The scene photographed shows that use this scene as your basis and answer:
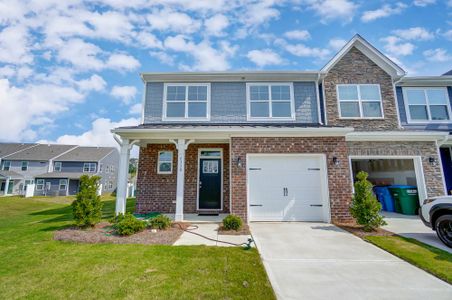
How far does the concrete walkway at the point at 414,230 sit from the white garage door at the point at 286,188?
213 cm

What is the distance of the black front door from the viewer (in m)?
9.47

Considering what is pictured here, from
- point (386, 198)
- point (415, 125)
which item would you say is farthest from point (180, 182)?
point (415, 125)

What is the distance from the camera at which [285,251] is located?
4711mm

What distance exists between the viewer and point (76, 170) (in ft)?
96.9

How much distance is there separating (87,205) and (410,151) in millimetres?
12239

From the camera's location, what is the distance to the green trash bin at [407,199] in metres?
8.81

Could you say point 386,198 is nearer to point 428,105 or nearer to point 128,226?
point 428,105

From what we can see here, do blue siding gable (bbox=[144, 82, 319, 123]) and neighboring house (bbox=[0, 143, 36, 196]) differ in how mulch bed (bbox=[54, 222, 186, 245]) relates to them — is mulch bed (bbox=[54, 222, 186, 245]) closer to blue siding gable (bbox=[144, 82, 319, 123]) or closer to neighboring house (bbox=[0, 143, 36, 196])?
blue siding gable (bbox=[144, 82, 319, 123])

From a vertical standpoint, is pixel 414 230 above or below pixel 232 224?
below

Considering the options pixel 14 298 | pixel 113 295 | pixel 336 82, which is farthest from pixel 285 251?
pixel 336 82

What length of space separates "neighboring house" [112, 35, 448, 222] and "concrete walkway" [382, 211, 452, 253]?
186cm

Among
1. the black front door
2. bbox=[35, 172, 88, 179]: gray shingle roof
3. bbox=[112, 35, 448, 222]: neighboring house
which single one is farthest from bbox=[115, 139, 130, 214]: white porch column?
bbox=[35, 172, 88, 179]: gray shingle roof

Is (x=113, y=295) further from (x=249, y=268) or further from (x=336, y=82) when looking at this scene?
(x=336, y=82)

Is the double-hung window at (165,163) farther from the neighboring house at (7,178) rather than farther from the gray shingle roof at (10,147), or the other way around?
the gray shingle roof at (10,147)
